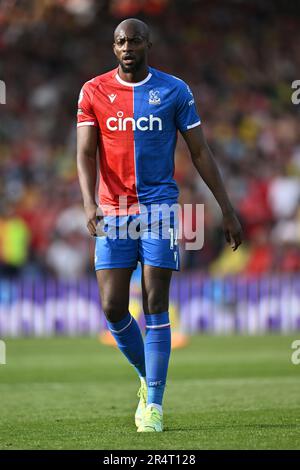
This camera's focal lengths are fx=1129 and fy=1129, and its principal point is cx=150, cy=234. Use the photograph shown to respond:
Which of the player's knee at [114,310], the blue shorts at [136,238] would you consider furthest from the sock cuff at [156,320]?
the blue shorts at [136,238]

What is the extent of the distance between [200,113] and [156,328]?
14787 mm

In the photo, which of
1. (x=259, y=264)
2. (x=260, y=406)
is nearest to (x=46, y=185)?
(x=259, y=264)

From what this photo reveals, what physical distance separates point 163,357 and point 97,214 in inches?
41.0

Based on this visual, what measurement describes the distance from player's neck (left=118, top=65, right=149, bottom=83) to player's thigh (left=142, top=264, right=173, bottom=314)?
4.11 ft

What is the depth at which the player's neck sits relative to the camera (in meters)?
7.56

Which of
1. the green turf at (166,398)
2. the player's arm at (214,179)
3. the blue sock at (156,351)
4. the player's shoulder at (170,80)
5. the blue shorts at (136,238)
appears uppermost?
the player's shoulder at (170,80)

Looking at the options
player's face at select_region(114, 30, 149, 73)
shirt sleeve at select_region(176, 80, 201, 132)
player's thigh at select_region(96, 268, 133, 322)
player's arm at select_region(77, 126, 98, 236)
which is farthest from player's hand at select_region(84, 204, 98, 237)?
player's face at select_region(114, 30, 149, 73)

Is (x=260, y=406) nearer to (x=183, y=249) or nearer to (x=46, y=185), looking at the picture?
(x=183, y=249)

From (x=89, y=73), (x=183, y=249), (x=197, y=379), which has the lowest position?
(x=197, y=379)

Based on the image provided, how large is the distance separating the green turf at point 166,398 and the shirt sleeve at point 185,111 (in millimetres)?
2020

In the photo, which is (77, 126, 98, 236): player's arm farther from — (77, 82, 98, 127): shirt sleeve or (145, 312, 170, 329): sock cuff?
(145, 312, 170, 329): sock cuff

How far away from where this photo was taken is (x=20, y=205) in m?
20.8

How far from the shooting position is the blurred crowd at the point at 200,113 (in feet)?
64.1

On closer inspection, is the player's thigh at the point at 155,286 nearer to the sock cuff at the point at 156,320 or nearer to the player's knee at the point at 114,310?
the sock cuff at the point at 156,320
